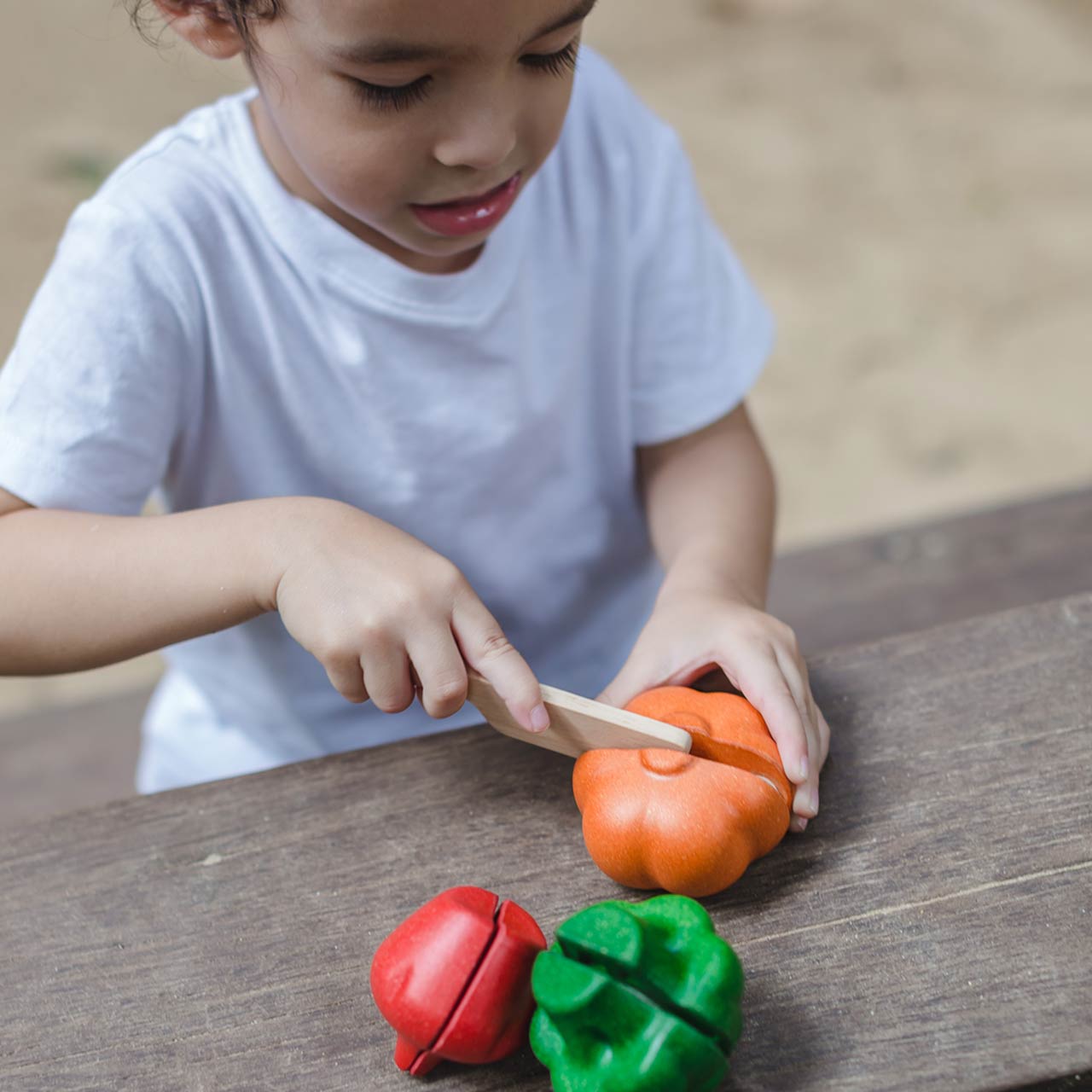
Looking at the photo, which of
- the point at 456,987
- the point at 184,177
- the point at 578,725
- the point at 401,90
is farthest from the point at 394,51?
the point at 456,987

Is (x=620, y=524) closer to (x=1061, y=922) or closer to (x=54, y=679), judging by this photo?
(x=1061, y=922)

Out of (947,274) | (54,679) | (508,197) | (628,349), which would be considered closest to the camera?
(508,197)

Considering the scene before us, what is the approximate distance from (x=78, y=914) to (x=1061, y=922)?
54 centimetres

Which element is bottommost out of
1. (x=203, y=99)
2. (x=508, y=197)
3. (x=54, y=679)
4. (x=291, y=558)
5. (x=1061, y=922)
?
(x=54, y=679)

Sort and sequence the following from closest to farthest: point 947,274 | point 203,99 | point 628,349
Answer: point 628,349 < point 947,274 < point 203,99

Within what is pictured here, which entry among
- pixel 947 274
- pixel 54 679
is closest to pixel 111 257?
pixel 54 679

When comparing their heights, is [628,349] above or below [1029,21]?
above

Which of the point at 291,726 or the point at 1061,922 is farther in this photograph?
the point at 291,726

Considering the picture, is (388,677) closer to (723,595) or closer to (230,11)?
(723,595)

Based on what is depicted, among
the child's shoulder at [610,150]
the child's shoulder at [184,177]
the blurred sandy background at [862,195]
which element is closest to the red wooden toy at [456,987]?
the child's shoulder at [184,177]

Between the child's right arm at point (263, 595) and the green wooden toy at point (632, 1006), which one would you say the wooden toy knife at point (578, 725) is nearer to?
the child's right arm at point (263, 595)

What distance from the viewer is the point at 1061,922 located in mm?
611

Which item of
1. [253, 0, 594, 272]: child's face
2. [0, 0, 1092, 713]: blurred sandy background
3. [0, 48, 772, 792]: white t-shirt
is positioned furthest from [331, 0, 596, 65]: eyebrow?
[0, 0, 1092, 713]: blurred sandy background

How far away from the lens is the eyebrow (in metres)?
0.67
